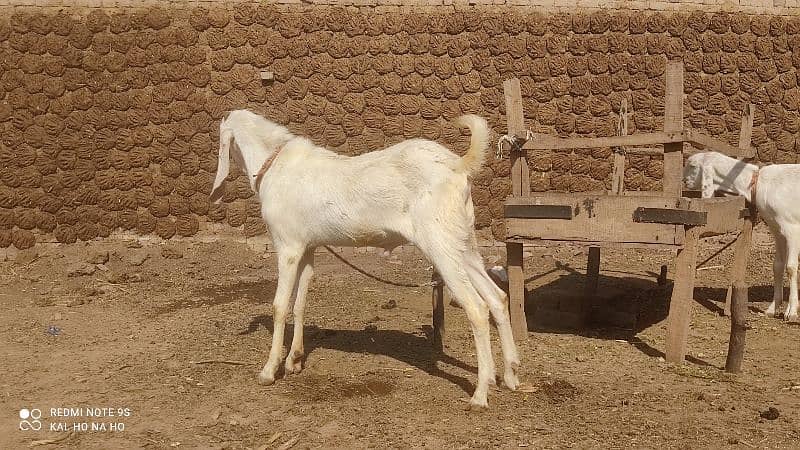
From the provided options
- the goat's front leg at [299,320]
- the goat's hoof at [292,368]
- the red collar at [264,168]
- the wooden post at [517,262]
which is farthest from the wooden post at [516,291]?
the red collar at [264,168]

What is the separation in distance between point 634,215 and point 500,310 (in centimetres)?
163

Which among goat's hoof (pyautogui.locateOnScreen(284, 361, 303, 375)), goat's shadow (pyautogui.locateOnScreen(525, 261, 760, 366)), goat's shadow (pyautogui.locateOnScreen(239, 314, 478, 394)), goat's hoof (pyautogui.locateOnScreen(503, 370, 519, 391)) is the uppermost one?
goat's hoof (pyautogui.locateOnScreen(503, 370, 519, 391))

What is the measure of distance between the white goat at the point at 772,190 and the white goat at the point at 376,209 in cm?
→ 406

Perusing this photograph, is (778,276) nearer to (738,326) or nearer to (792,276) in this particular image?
(792,276)

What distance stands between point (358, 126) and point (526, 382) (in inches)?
245

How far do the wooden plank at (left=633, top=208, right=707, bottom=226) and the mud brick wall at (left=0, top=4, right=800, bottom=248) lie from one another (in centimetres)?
486

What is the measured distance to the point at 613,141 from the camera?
6.15 metres

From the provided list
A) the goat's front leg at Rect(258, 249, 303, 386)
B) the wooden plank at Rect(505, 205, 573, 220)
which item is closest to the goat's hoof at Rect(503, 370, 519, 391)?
the wooden plank at Rect(505, 205, 573, 220)

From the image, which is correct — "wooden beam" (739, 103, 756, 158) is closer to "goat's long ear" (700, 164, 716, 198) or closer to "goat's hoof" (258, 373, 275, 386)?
"goat's long ear" (700, 164, 716, 198)

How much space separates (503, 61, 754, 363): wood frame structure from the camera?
5.88 meters

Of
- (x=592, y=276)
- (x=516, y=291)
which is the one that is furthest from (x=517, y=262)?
(x=592, y=276)

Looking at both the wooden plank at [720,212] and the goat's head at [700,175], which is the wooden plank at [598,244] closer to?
the wooden plank at [720,212]

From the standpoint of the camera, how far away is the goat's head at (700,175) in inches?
313

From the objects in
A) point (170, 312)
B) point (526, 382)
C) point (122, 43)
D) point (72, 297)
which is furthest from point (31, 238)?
point (526, 382)
